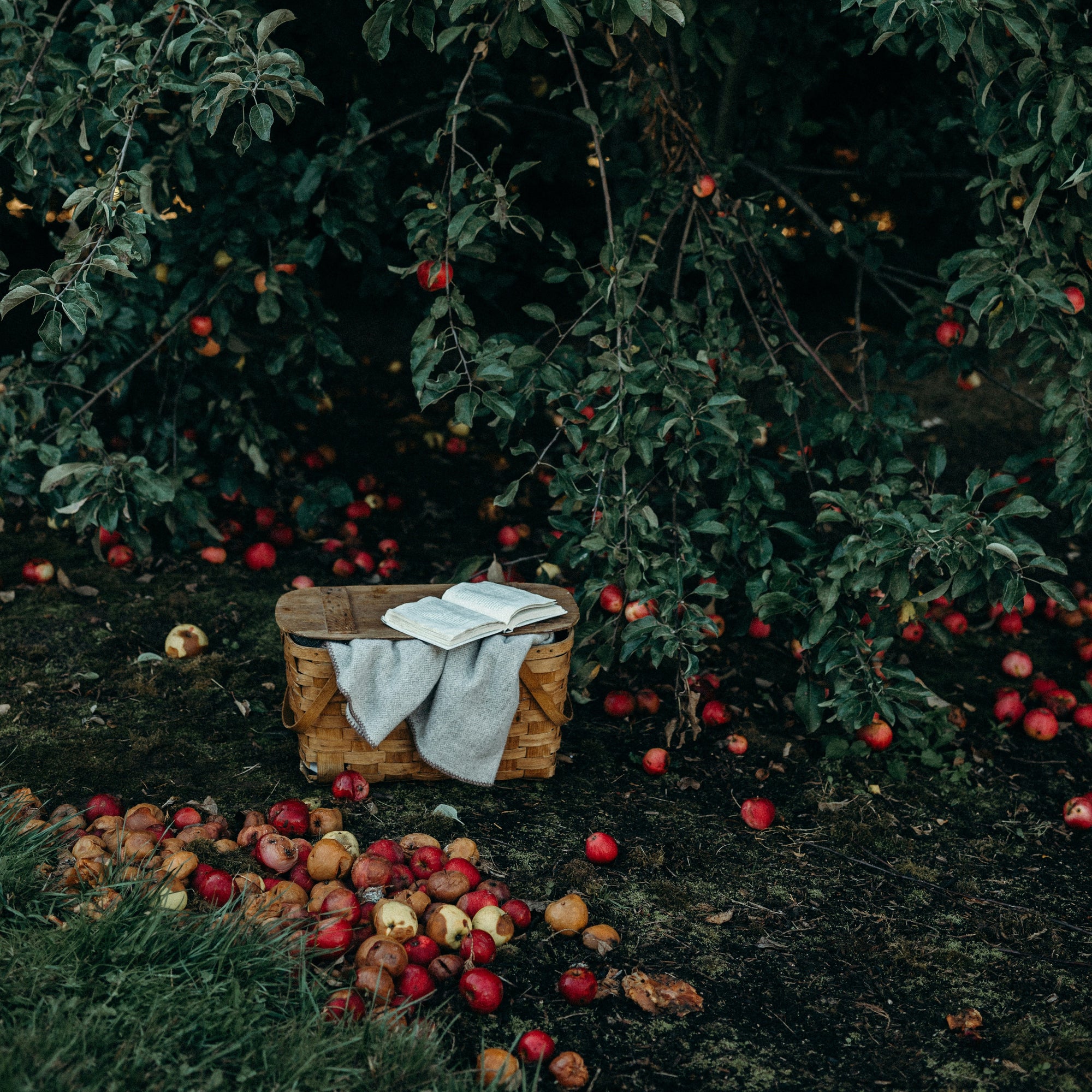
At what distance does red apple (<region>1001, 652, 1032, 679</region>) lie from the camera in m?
3.70

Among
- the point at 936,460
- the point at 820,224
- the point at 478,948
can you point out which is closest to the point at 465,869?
the point at 478,948

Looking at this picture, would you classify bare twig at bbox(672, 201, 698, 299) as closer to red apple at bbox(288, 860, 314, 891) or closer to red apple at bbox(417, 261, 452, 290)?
red apple at bbox(417, 261, 452, 290)

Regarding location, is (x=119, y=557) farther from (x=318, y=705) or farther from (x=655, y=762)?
(x=655, y=762)

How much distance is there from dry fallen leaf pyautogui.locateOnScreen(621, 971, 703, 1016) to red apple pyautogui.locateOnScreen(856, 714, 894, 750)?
46.7 inches

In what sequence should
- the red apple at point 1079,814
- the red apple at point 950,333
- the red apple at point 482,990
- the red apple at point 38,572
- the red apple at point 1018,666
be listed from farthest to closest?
the red apple at point 38,572
the red apple at point 1018,666
the red apple at point 950,333
the red apple at point 1079,814
the red apple at point 482,990

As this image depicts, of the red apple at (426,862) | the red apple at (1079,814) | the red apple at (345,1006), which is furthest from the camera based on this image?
the red apple at (1079,814)

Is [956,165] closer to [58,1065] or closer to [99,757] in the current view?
[99,757]

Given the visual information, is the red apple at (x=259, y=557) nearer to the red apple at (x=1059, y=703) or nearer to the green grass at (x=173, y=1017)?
the green grass at (x=173, y=1017)

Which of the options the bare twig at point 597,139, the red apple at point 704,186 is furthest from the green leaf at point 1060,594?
the red apple at point 704,186

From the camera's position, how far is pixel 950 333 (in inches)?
137

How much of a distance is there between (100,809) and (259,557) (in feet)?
5.74

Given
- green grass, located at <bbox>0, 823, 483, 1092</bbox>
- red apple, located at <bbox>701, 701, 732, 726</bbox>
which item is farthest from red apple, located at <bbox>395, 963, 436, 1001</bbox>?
red apple, located at <bbox>701, 701, 732, 726</bbox>

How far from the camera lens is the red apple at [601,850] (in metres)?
2.55

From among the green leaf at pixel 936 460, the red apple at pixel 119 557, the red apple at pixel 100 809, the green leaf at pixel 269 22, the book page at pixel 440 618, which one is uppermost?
the green leaf at pixel 269 22
